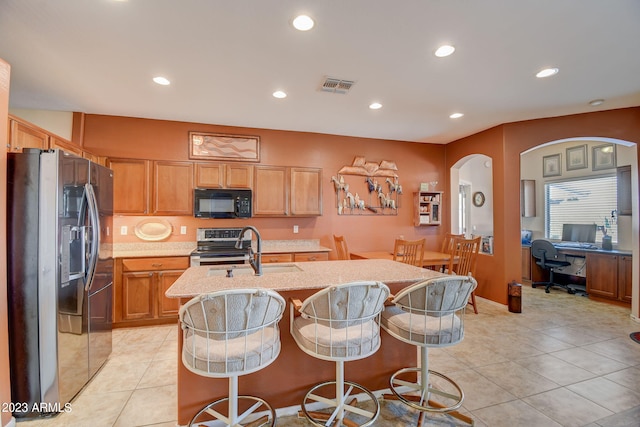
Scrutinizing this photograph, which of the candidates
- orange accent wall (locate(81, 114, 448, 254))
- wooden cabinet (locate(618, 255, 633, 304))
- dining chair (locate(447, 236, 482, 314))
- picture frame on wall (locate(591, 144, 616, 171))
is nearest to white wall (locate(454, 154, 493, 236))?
orange accent wall (locate(81, 114, 448, 254))

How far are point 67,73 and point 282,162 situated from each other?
2.61 m

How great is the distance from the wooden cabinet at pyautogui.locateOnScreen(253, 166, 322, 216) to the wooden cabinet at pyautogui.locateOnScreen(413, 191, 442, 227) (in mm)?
1873

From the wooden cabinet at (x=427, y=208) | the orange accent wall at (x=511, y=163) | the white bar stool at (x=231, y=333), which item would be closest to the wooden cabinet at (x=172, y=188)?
the white bar stool at (x=231, y=333)

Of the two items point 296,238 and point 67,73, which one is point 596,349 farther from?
point 67,73

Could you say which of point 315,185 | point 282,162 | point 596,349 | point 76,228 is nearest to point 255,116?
point 282,162

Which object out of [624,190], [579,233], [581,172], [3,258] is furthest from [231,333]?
[581,172]

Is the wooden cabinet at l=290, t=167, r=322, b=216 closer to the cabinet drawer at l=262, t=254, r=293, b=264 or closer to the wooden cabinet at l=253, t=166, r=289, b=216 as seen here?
Answer: the wooden cabinet at l=253, t=166, r=289, b=216

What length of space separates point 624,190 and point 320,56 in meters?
5.41

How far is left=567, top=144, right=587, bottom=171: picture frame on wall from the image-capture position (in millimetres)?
5457

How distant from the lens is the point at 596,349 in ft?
9.79

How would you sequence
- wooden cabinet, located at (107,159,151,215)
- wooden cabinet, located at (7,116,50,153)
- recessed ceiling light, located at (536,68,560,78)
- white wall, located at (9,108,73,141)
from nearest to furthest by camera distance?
wooden cabinet, located at (7,116,50,153) → recessed ceiling light, located at (536,68,560,78) → white wall, located at (9,108,73,141) → wooden cabinet, located at (107,159,151,215)

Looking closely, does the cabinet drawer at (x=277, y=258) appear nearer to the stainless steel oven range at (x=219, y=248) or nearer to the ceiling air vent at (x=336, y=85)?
the stainless steel oven range at (x=219, y=248)

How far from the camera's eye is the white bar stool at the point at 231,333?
1403 millimetres

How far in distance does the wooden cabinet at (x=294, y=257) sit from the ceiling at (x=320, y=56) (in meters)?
1.89
